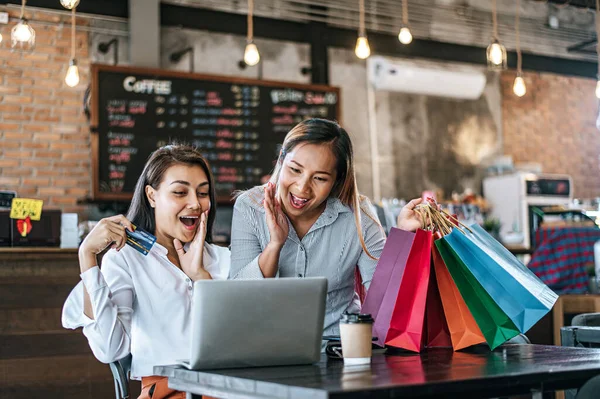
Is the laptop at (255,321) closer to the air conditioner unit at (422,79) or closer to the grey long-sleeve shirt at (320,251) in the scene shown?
the grey long-sleeve shirt at (320,251)

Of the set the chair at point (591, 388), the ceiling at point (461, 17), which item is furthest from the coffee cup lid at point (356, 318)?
the ceiling at point (461, 17)

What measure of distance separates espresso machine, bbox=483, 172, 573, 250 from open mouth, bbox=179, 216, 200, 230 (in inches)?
226

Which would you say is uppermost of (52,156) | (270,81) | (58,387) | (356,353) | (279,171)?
(270,81)

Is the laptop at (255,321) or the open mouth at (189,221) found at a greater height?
the open mouth at (189,221)

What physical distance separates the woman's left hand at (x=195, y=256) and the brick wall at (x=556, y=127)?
6.93 m

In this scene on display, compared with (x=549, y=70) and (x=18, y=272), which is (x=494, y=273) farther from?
(x=549, y=70)

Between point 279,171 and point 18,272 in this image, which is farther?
point 18,272

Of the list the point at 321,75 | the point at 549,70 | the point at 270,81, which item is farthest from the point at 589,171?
the point at 270,81

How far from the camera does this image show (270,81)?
7.10 metres

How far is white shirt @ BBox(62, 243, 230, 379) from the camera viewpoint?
85.3 inches

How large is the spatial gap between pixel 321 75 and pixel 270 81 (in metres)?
0.86

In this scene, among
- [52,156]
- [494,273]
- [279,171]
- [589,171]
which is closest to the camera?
[494,273]

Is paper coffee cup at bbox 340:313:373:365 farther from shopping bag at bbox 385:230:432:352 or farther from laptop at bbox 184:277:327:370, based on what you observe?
shopping bag at bbox 385:230:432:352

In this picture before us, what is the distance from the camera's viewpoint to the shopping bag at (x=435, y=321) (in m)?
2.02
